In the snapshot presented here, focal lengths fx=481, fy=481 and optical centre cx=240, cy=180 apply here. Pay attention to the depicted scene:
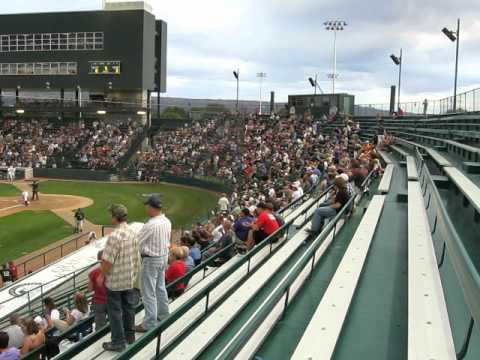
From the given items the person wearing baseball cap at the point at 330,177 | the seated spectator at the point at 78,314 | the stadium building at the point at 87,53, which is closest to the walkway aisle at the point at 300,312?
the seated spectator at the point at 78,314

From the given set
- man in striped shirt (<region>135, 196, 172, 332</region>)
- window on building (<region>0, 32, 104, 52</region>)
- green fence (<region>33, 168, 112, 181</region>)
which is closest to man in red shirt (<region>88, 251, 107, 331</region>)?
man in striped shirt (<region>135, 196, 172, 332</region>)

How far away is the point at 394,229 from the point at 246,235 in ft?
9.41

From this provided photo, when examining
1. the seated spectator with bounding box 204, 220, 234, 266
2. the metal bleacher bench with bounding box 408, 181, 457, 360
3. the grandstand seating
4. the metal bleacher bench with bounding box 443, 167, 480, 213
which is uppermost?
the metal bleacher bench with bounding box 443, 167, 480, 213

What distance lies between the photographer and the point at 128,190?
36406 millimetres

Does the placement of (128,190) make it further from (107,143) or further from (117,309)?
(117,309)

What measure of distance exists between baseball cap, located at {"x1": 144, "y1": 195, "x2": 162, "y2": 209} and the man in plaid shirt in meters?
0.37

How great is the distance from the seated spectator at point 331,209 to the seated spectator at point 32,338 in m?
4.67

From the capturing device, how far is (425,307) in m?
4.07

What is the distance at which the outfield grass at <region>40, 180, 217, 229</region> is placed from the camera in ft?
88.4

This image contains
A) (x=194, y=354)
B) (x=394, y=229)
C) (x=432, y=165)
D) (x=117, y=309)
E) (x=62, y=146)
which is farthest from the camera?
(x=62, y=146)

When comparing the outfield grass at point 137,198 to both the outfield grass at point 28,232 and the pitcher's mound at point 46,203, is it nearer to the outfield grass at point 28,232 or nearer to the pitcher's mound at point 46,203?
the pitcher's mound at point 46,203

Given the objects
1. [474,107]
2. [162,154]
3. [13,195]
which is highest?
[474,107]

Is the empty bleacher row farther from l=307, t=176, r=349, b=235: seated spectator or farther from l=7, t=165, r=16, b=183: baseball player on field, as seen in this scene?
l=7, t=165, r=16, b=183: baseball player on field

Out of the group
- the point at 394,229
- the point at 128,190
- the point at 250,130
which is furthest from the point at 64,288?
the point at 250,130
